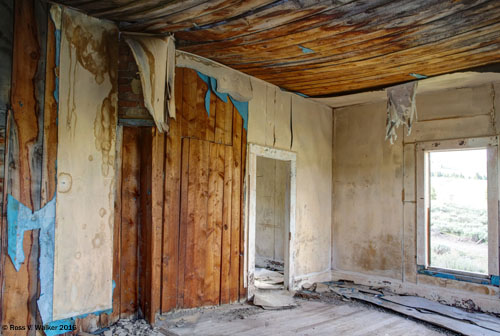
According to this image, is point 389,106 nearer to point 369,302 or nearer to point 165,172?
point 369,302

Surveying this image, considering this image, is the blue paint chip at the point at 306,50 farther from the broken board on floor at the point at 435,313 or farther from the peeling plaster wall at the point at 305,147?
the broken board on floor at the point at 435,313

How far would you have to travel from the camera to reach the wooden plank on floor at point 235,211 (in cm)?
435

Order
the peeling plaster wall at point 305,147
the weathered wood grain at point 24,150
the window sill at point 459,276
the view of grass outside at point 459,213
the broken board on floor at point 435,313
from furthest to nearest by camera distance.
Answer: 1. the view of grass outside at point 459,213
2. the peeling plaster wall at point 305,147
3. the window sill at point 459,276
4. the broken board on floor at point 435,313
5. the weathered wood grain at point 24,150

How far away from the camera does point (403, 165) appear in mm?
5324

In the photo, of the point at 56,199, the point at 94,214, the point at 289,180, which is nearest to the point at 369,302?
the point at 289,180

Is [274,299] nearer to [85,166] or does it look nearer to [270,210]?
[270,210]

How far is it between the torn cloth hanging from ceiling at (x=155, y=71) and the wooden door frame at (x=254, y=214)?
155 centimetres

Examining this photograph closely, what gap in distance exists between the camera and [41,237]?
285cm

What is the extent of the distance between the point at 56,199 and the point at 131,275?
3.56 feet

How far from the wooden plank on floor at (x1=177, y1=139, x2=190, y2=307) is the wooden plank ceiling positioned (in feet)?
3.58

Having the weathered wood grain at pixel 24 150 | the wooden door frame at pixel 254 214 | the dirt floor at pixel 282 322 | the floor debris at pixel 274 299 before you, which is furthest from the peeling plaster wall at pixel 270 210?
the weathered wood grain at pixel 24 150

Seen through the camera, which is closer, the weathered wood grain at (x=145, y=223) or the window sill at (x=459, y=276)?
the weathered wood grain at (x=145, y=223)

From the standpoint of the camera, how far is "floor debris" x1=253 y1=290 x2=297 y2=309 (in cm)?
443

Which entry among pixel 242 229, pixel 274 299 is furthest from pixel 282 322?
pixel 242 229
